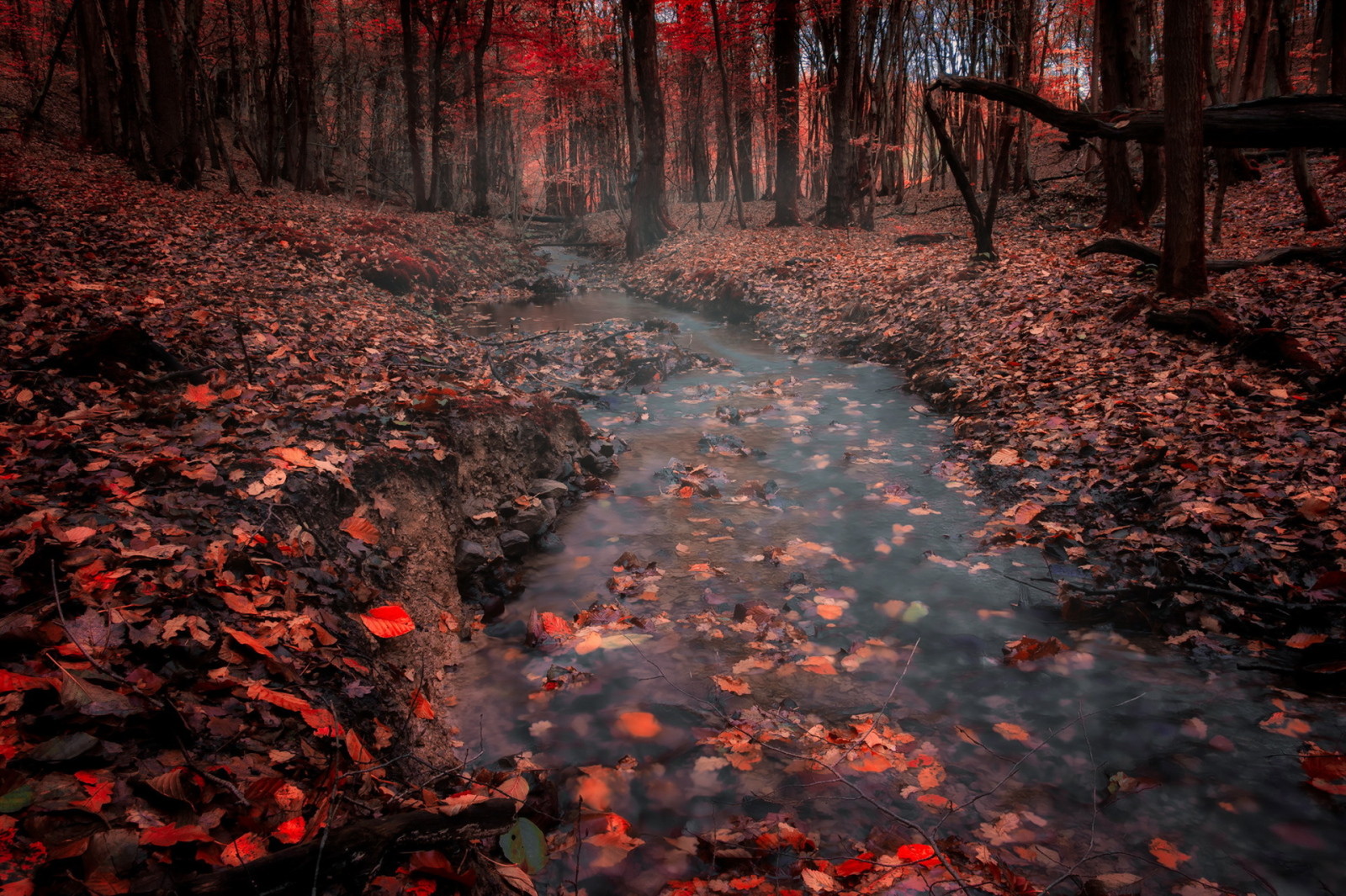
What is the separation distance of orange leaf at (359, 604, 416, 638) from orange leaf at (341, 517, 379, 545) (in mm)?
499

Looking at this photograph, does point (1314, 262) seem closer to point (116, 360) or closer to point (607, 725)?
point (607, 725)

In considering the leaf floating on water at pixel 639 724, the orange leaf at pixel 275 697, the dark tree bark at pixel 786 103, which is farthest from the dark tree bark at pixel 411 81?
the orange leaf at pixel 275 697

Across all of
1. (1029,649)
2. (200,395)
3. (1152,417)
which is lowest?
(1029,649)

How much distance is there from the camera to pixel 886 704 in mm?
3146

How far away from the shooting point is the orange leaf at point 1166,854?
2.26 metres

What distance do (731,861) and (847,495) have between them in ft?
11.8

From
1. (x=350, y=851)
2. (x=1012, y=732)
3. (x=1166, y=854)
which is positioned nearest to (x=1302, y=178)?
(x=1012, y=732)

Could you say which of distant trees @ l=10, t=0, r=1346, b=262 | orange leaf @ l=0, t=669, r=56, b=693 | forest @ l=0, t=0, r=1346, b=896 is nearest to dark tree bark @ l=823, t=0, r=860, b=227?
distant trees @ l=10, t=0, r=1346, b=262

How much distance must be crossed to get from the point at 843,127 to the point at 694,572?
1591cm

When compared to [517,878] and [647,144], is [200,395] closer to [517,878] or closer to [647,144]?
[517,878]

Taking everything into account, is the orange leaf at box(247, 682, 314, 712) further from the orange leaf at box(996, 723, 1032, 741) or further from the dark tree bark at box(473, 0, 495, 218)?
the dark tree bark at box(473, 0, 495, 218)

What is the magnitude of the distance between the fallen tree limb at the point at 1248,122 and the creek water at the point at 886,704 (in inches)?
209

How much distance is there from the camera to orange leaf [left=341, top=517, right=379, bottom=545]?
3574 millimetres

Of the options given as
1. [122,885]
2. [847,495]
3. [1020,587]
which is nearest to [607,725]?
[122,885]
